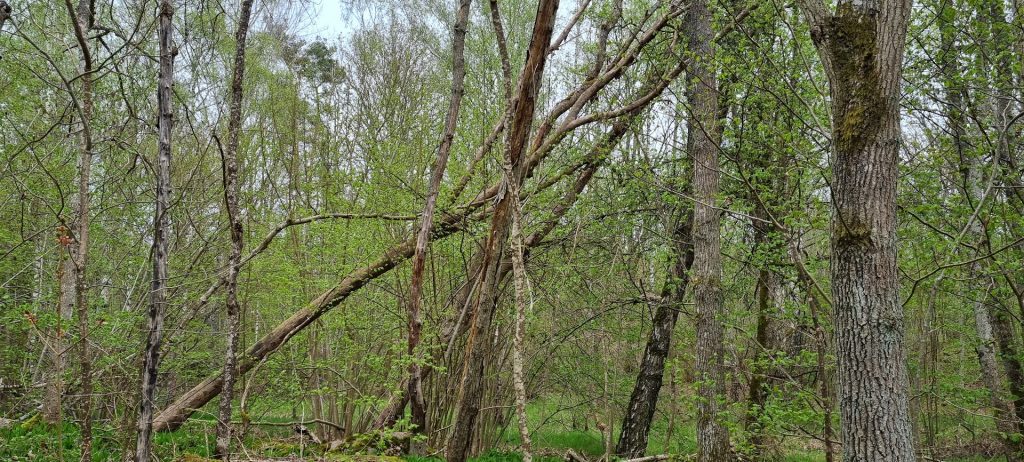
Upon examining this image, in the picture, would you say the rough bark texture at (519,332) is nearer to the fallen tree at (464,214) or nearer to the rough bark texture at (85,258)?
the fallen tree at (464,214)

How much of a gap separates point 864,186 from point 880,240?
25 centimetres

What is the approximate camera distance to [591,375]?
27.1 ft

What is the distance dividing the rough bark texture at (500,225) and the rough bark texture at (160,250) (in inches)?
80.4

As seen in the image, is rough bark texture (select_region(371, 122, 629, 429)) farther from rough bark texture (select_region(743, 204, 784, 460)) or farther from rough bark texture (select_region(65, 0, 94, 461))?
rough bark texture (select_region(65, 0, 94, 461))

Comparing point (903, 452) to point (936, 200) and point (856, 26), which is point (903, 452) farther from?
point (936, 200)

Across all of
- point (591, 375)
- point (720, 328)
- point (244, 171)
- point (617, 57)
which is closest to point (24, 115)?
point (244, 171)

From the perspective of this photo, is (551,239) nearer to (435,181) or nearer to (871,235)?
(435,181)

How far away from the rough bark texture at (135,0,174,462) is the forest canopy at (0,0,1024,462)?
0.02m

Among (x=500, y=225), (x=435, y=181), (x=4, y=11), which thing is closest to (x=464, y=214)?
(x=435, y=181)

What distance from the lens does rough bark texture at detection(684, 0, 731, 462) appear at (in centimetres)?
541

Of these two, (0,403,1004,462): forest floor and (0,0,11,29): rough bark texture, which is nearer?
(0,0,11,29): rough bark texture

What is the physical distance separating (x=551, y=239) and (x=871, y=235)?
4.37 metres

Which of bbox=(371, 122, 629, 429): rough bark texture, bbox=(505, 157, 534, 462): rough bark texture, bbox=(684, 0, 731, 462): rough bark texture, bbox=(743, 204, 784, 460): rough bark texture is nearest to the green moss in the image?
bbox=(505, 157, 534, 462): rough bark texture

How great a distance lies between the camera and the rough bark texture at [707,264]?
5.41m
